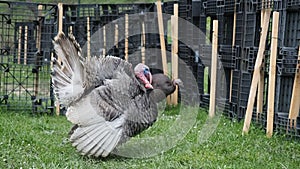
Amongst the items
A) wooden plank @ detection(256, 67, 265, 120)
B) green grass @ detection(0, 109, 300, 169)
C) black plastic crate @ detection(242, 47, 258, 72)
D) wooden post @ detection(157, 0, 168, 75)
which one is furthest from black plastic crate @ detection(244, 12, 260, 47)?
wooden post @ detection(157, 0, 168, 75)

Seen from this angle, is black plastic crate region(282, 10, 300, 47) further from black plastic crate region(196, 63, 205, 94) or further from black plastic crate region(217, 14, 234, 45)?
black plastic crate region(196, 63, 205, 94)

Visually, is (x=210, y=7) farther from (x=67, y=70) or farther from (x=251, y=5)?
(x=67, y=70)

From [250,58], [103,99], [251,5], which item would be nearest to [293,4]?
[251,5]

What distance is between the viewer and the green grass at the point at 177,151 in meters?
5.11

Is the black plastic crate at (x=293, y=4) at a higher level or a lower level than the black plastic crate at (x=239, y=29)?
higher

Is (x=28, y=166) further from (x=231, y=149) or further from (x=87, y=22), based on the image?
(x=87, y=22)

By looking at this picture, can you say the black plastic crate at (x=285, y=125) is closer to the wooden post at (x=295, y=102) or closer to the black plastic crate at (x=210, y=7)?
the wooden post at (x=295, y=102)

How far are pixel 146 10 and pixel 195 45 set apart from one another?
1370mm

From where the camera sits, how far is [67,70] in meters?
5.93

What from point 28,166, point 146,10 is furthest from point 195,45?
point 28,166

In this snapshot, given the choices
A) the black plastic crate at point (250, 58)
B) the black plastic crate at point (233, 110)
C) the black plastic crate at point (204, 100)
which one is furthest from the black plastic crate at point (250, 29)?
the black plastic crate at point (204, 100)

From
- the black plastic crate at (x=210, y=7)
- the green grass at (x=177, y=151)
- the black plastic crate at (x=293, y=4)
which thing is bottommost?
the green grass at (x=177, y=151)

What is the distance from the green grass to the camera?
201 inches

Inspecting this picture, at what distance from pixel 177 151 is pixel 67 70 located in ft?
5.46
